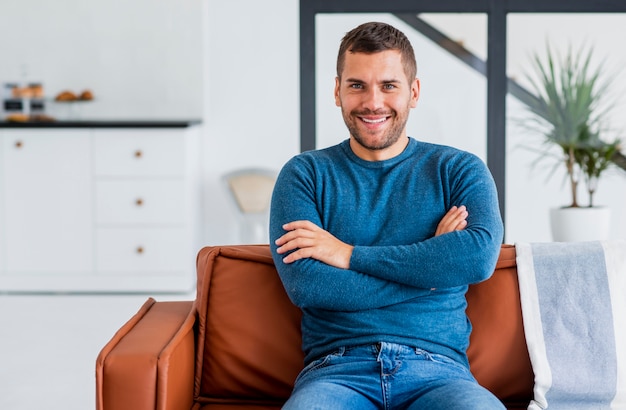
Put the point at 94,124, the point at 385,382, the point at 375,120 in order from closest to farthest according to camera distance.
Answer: the point at 385,382
the point at 375,120
the point at 94,124

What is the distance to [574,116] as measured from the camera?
555 centimetres

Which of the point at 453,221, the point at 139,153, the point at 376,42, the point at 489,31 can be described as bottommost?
the point at 453,221

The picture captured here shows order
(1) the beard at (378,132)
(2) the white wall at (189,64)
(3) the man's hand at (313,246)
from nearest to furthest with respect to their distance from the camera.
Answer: (3) the man's hand at (313,246) < (1) the beard at (378,132) < (2) the white wall at (189,64)

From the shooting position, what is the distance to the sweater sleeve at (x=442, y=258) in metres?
2.05

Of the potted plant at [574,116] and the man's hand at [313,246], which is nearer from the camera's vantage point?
the man's hand at [313,246]

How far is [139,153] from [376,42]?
3517mm

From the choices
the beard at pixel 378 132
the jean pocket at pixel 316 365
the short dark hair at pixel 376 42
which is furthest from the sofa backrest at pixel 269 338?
the short dark hair at pixel 376 42

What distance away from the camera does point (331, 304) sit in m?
2.06

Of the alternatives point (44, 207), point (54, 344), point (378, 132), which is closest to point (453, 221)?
point (378, 132)

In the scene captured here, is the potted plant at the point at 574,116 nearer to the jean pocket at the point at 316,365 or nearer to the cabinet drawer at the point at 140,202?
the cabinet drawer at the point at 140,202

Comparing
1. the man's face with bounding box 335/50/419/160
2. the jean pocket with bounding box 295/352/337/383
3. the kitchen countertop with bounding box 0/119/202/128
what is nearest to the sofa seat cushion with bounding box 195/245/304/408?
the jean pocket with bounding box 295/352/337/383

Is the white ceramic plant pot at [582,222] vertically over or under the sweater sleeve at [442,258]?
under

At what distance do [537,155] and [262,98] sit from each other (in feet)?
5.76

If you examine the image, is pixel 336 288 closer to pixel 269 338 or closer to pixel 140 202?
pixel 269 338
